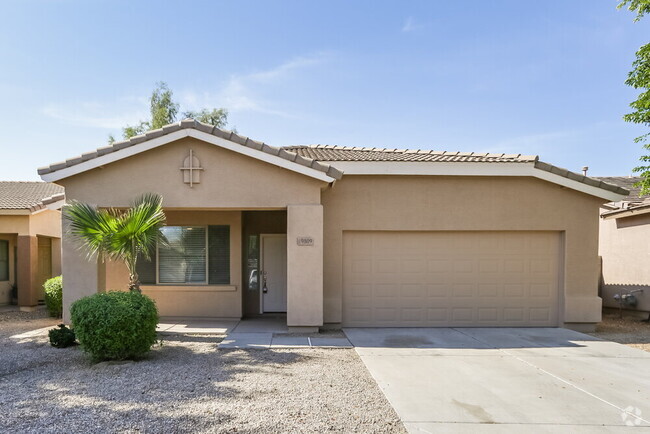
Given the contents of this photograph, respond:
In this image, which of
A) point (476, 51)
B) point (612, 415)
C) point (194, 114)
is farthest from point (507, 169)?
point (194, 114)

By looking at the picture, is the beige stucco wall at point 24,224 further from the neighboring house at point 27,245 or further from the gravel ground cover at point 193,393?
the gravel ground cover at point 193,393

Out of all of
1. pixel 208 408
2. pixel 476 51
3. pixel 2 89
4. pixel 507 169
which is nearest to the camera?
pixel 208 408

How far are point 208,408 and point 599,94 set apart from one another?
14.1 meters

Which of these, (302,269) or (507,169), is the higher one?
(507,169)

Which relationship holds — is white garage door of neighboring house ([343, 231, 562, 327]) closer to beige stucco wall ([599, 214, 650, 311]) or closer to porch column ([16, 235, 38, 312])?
beige stucco wall ([599, 214, 650, 311])

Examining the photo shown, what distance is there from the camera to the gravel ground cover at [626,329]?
9.70 meters

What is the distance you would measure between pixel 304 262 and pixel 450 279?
381cm

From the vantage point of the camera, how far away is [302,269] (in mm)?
9539

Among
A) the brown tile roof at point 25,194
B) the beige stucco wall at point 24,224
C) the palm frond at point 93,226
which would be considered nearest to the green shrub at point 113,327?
the palm frond at point 93,226

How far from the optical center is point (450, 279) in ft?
35.2

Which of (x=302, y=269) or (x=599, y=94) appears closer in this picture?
(x=302, y=269)

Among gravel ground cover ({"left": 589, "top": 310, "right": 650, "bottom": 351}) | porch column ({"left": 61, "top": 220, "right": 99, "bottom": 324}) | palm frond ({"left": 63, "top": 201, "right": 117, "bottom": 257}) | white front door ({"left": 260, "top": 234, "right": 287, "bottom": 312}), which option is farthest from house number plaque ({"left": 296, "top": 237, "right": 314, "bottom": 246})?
gravel ground cover ({"left": 589, "top": 310, "right": 650, "bottom": 351})

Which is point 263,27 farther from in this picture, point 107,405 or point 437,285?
point 107,405

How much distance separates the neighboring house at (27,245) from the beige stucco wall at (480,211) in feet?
30.1
